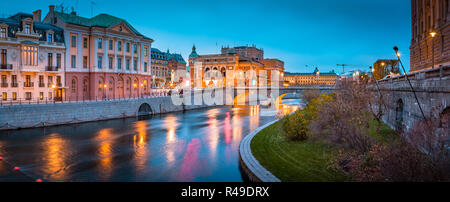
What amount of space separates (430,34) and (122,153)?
101 feet

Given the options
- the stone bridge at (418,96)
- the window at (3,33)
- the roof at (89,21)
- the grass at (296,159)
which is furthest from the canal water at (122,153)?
the roof at (89,21)

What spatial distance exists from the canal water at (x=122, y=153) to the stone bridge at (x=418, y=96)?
33.8 ft

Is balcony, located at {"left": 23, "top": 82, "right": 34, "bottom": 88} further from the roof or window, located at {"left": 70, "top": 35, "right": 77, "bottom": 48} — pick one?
the roof

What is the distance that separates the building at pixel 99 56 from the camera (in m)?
47.2

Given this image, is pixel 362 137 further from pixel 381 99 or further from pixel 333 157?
pixel 381 99

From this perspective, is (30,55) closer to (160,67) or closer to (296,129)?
(296,129)

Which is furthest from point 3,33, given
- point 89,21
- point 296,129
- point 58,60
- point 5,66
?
point 296,129

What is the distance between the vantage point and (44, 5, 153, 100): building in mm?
47156

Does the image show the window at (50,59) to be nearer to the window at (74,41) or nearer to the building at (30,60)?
the building at (30,60)

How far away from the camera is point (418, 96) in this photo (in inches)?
640

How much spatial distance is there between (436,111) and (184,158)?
15319 mm

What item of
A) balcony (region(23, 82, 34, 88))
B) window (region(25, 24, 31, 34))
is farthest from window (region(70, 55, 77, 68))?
window (region(25, 24, 31, 34))

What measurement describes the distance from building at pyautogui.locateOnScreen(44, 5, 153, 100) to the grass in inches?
1386
